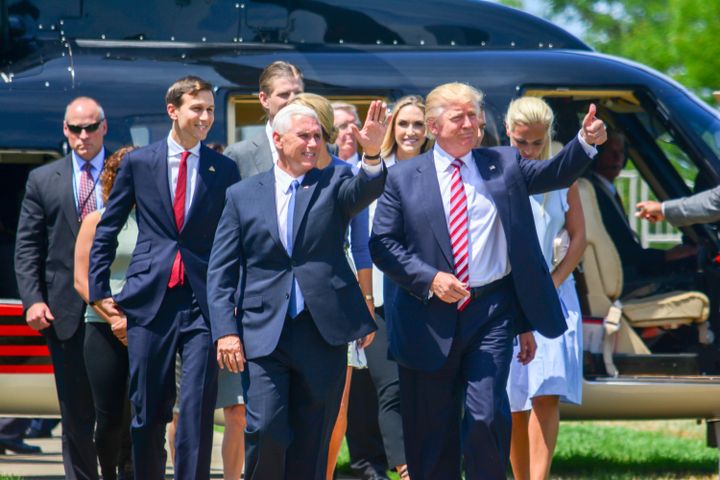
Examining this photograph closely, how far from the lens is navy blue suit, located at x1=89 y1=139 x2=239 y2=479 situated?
590cm

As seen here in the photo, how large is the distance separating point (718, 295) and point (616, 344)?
658 millimetres

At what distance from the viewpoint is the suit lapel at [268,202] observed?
5422 mm

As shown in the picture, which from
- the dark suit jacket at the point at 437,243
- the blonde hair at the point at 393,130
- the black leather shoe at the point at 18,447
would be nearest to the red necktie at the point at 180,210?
the dark suit jacket at the point at 437,243

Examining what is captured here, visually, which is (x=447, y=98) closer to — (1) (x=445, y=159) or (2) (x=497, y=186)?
(1) (x=445, y=159)

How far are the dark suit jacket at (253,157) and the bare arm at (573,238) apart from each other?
5.05 ft

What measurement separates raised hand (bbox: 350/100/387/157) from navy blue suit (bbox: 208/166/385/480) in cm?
20

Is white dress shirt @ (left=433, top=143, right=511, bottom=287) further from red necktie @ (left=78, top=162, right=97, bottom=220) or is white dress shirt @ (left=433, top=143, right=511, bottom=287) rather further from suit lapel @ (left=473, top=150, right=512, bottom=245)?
red necktie @ (left=78, top=162, right=97, bottom=220)

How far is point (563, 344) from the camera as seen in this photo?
6.69 metres

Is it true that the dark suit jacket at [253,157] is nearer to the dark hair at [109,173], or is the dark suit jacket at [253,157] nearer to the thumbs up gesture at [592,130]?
the dark hair at [109,173]

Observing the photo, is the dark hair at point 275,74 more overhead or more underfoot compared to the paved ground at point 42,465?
more overhead

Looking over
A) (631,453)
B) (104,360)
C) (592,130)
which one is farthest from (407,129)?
(631,453)

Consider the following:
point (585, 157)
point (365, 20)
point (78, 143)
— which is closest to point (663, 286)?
point (365, 20)

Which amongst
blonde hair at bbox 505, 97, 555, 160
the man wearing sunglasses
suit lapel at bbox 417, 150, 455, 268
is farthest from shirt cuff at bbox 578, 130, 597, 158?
the man wearing sunglasses

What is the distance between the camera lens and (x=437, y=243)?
18.4 feet
